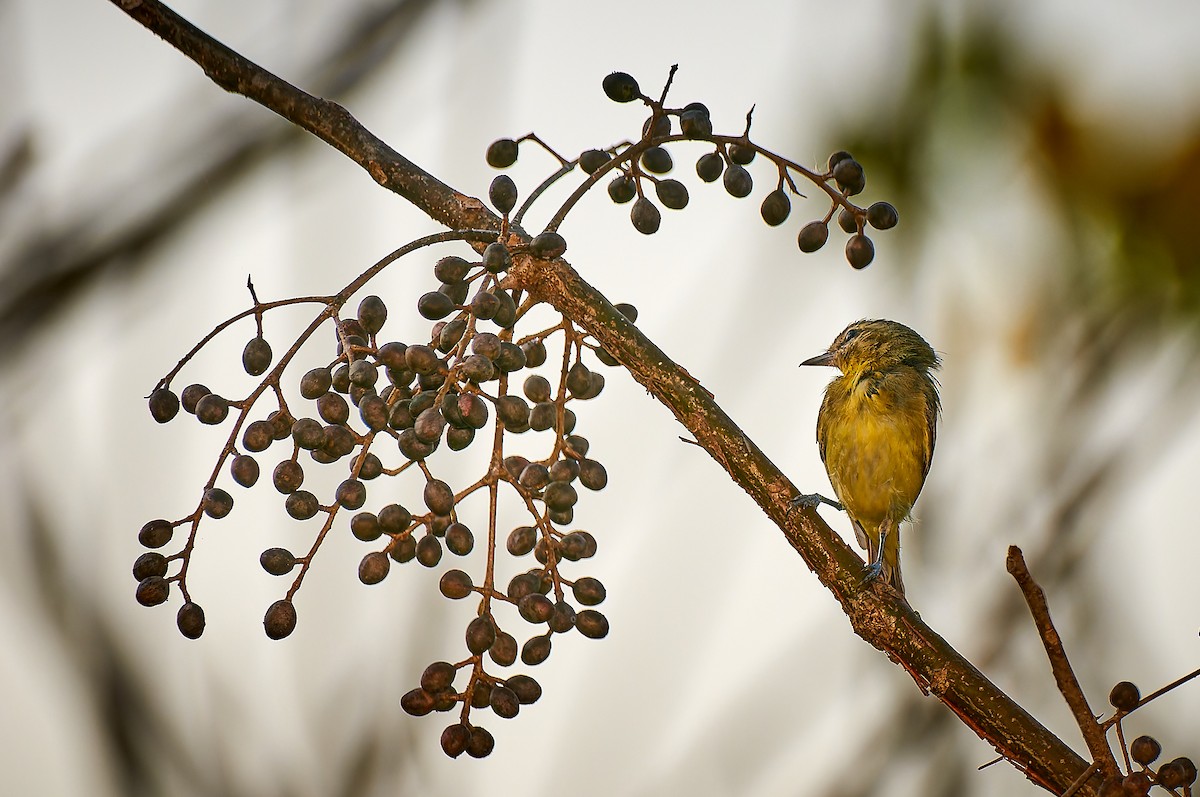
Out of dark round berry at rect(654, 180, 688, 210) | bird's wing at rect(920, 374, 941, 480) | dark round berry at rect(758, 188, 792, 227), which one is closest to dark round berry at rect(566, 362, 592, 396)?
dark round berry at rect(654, 180, 688, 210)

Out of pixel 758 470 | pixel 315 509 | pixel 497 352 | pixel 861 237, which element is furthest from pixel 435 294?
pixel 861 237

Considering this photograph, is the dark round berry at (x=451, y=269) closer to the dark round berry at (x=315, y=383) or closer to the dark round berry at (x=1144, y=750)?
the dark round berry at (x=315, y=383)

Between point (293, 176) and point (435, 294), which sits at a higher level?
point (293, 176)

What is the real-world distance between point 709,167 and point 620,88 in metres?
0.22

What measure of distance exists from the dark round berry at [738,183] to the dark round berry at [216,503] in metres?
0.99

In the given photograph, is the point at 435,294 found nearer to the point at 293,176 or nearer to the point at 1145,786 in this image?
the point at 293,176

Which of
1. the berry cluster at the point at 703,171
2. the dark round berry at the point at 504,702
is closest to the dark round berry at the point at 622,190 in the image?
the berry cluster at the point at 703,171

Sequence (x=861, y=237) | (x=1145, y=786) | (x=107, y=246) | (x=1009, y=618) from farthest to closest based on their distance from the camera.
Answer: (x=861, y=237)
(x=1009, y=618)
(x=1145, y=786)
(x=107, y=246)

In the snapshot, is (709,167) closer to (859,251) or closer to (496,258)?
(859,251)

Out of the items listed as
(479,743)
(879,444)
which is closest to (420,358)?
(479,743)

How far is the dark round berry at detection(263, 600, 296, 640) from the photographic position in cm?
178

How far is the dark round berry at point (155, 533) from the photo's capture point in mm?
1825

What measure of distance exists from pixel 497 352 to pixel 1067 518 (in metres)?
0.94

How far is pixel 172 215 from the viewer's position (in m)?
1.48
